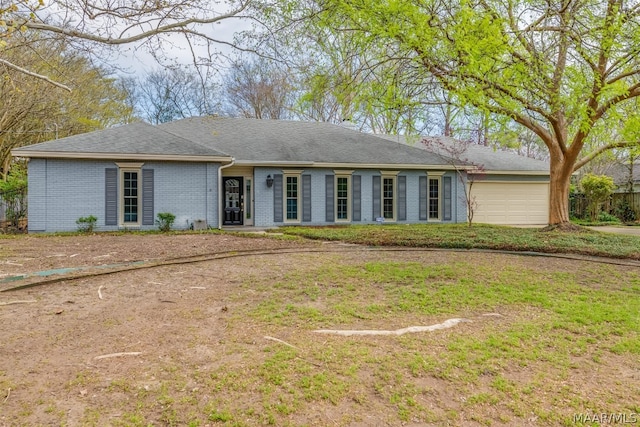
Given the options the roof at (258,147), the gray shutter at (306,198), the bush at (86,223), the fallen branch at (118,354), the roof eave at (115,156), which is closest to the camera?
the fallen branch at (118,354)

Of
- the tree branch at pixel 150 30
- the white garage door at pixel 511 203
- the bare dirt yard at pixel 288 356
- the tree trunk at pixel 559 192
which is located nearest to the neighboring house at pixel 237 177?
the white garage door at pixel 511 203

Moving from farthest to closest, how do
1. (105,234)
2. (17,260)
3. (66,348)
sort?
1. (105,234)
2. (17,260)
3. (66,348)

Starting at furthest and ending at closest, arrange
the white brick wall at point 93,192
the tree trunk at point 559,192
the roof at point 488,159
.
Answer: the roof at point 488,159, the white brick wall at point 93,192, the tree trunk at point 559,192

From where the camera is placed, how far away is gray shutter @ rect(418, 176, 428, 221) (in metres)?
15.9

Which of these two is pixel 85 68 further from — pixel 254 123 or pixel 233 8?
pixel 233 8

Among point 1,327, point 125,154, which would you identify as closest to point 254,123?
point 125,154

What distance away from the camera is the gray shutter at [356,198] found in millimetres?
15141

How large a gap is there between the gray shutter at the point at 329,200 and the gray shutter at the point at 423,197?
12.0ft

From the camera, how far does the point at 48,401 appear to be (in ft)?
7.81

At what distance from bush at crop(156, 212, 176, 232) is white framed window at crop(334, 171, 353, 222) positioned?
593 cm

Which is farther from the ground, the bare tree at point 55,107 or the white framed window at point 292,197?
the bare tree at point 55,107

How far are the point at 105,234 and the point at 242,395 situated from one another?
10.9 metres

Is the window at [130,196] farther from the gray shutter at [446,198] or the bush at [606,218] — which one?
the bush at [606,218]

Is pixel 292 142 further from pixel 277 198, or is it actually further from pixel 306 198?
pixel 277 198
